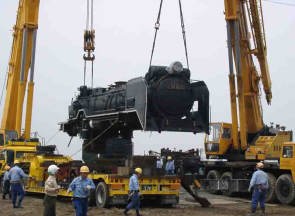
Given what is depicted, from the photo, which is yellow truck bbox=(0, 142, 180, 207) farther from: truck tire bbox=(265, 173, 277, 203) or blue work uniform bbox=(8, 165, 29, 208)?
truck tire bbox=(265, 173, 277, 203)

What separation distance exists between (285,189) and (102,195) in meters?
7.92

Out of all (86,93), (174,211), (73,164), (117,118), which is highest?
(86,93)

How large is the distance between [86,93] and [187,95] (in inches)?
226

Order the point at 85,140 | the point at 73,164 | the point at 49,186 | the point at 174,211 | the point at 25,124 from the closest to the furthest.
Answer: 1. the point at 49,186
2. the point at 174,211
3. the point at 73,164
4. the point at 85,140
5. the point at 25,124

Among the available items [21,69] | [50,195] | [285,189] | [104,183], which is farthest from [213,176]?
[50,195]

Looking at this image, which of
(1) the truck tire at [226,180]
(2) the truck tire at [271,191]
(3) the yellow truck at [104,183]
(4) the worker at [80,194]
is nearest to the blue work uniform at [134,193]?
(3) the yellow truck at [104,183]

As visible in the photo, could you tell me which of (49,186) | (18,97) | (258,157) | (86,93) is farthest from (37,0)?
(49,186)

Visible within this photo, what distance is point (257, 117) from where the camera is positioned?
25.7 metres

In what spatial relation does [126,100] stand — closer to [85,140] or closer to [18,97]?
[85,140]

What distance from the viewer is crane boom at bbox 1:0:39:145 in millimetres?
25672

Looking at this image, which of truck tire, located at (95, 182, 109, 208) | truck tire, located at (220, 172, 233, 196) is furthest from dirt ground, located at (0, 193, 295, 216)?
truck tire, located at (220, 172, 233, 196)

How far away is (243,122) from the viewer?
79.5 ft

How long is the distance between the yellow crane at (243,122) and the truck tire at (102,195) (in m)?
8.38

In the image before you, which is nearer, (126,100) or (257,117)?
(126,100)
